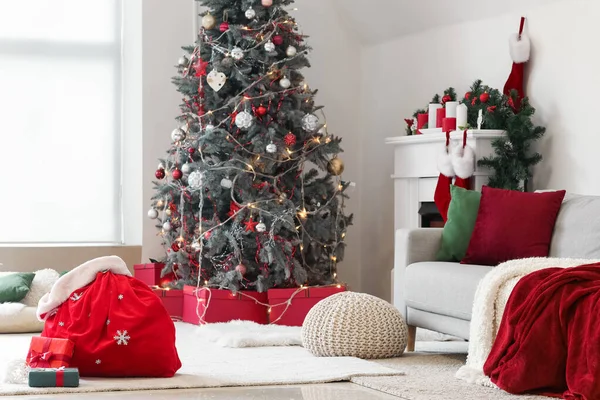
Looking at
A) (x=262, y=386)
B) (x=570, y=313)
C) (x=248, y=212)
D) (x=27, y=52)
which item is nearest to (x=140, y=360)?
(x=262, y=386)

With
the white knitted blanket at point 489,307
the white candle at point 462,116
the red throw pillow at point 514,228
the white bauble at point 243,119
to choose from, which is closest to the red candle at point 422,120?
the white candle at point 462,116

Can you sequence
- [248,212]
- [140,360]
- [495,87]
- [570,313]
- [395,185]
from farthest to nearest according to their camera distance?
[395,185] < [495,87] < [248,212] < [140,360] < [570,313]

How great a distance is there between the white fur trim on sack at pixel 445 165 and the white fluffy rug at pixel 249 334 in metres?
1.40

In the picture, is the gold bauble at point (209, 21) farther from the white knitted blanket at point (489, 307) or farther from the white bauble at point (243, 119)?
the white knitted blanket at point (489, 307)

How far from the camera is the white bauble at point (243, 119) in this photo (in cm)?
576

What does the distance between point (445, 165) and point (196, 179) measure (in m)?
1.54

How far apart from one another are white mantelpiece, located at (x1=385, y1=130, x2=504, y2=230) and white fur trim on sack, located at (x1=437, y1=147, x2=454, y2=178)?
0.11m

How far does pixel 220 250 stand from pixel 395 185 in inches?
Answer: 58.5

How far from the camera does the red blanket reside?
3338 mm

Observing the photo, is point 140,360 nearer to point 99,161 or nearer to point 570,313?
point 570,313

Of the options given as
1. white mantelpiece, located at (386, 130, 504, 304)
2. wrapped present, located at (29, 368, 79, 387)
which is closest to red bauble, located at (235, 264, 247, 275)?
white mantelpiece, located at (386, 130, 504, 304)

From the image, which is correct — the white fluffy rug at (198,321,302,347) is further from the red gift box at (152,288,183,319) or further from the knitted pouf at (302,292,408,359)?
the red gift box at (152,288,183,319)

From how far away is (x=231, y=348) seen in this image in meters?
4.88

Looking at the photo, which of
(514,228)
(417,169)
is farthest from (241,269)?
(514,228)
